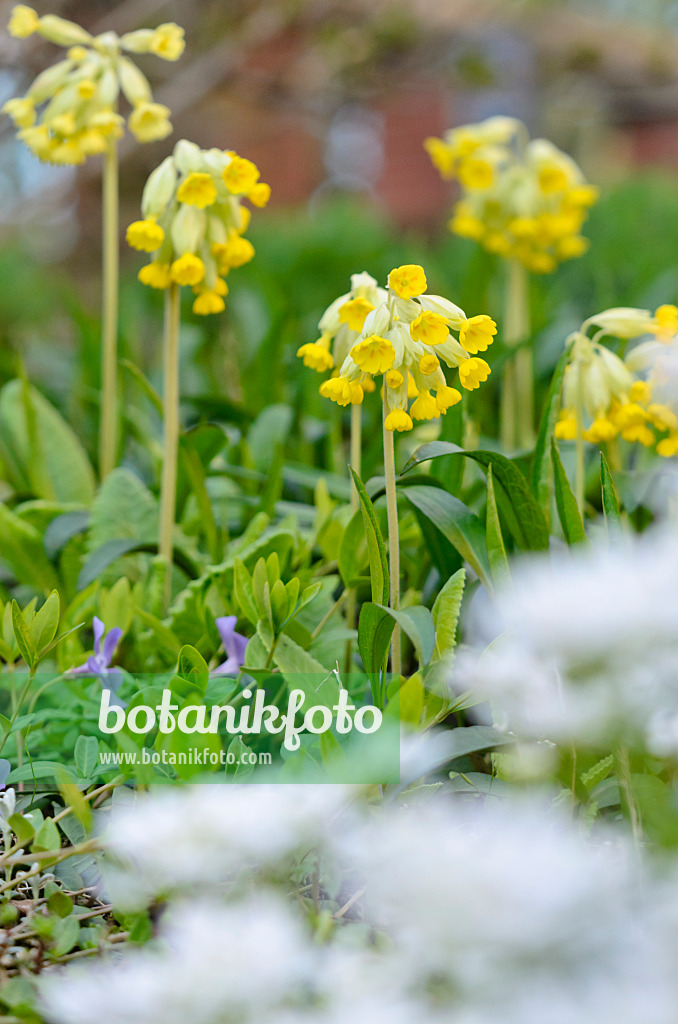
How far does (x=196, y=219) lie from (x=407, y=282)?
433 mm

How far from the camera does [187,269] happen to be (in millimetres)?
1158

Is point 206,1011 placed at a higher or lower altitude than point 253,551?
lower

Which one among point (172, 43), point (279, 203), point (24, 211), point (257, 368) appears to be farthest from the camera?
point (279, 203)

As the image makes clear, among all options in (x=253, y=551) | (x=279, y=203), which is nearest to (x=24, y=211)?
(x=253, y=551)

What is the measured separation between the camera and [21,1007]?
0.60 metres

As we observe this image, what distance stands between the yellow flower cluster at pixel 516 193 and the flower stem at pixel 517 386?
0.31 ft

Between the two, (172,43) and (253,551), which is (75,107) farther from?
(253,551)

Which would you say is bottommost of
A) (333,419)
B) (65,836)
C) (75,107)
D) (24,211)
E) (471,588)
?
(65,836)

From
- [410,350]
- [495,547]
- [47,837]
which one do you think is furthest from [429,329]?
[47,837]

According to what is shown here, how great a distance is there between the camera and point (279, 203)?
1165 cm

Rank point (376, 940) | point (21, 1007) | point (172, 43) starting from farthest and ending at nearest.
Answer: point (172, 43) → point (376, 940) → point (21, 1007)

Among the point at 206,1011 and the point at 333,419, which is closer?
the point at 206,1011

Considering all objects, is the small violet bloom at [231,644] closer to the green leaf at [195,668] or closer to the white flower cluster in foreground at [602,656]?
the green leaf at [195,668]

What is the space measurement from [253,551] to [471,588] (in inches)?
11.8
